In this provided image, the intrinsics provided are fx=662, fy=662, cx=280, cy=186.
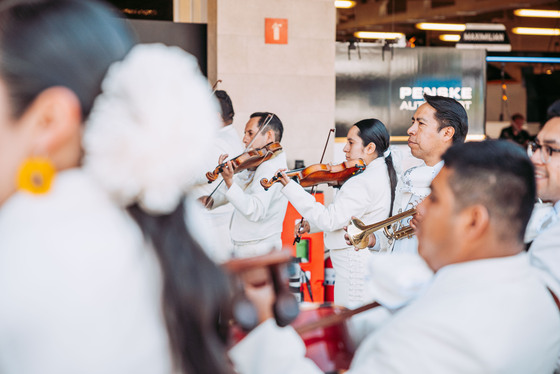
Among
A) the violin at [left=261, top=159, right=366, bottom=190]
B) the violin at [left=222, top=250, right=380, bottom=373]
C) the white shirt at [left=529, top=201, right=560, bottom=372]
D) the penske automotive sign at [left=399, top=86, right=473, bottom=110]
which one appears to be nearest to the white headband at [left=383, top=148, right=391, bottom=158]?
the violin at [left=261, top=159, right=366, bottom=190]

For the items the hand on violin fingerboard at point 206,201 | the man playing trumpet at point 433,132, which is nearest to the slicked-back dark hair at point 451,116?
the man playing trumpet at point 433,132

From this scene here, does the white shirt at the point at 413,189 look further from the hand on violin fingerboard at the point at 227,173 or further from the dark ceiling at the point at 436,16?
the dark ceiling at the point at 436,16

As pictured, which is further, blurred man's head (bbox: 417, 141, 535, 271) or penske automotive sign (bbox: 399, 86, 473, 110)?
penske automotive sign (bbox: 399, 86, 473, 110)

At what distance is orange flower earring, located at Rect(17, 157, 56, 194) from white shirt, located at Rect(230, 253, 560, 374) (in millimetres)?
768

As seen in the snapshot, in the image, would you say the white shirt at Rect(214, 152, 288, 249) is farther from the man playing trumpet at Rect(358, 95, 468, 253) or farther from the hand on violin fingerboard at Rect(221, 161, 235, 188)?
the man playing trumpet at Rect(358, 95, 468, 253)

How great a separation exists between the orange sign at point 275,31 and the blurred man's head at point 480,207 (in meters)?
4.70

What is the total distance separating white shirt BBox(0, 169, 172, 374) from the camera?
2.37 feet

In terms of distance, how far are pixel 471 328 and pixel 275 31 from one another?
5049 millimetres

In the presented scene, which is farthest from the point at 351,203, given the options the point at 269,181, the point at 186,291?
the point at 186,291

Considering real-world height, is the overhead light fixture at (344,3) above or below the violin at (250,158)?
above

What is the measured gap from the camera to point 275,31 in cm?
601

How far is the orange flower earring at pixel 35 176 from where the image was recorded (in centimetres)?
75

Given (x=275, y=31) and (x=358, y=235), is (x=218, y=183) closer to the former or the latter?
(x=358, y=235)

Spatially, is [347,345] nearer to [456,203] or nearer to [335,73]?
[456,203]
